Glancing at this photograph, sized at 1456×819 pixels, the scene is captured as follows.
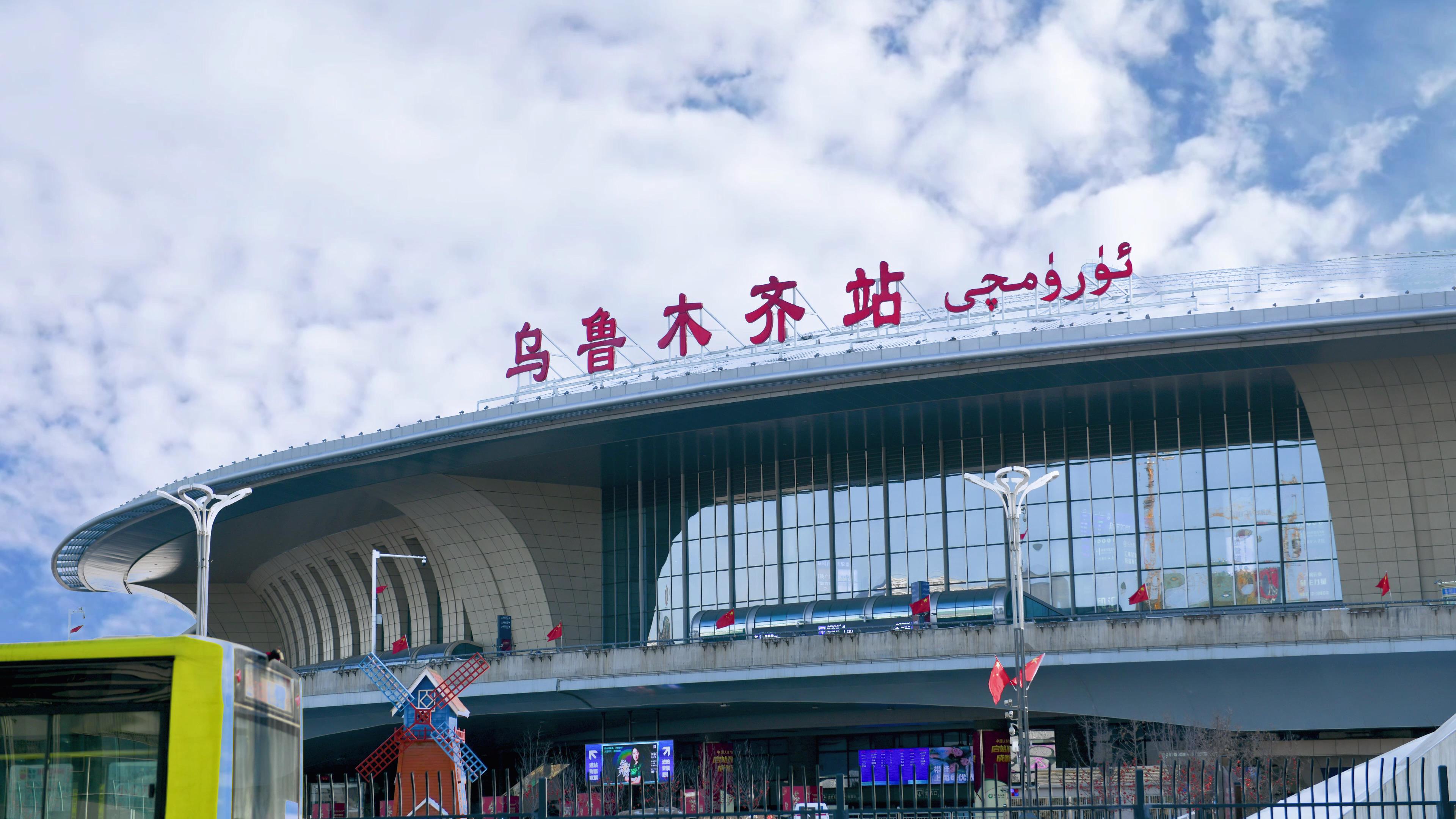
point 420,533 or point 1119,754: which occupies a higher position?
point 420,533

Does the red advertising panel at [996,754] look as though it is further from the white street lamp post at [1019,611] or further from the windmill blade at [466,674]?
the windmill blade at [466,674]

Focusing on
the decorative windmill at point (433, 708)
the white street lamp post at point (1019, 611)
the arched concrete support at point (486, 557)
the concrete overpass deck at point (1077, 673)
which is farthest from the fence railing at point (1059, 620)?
the arched concrete support at point (486, 557)

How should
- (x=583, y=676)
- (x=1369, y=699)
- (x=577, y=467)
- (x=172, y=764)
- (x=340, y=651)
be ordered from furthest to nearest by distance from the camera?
(x=340, y=651) → (x=577, y=467) → (x=583, y=676) → (x=1369, y=699) → (x=172, y=764)

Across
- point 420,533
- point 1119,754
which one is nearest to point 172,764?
point 1119,754

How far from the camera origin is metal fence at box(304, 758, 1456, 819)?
484 inches

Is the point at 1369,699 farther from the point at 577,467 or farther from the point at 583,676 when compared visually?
the point at 577,467

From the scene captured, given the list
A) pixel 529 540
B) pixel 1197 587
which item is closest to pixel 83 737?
pixel 1197 587

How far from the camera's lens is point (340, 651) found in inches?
3172

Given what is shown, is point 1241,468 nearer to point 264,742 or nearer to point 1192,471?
point 1192,471

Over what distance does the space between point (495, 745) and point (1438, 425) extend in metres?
37.4

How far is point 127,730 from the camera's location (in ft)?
36.3

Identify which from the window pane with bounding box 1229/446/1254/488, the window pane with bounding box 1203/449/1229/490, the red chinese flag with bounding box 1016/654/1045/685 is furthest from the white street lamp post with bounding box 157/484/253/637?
the window pane with bounding box 1229/446/1254/488

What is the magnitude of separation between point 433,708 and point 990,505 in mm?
22300

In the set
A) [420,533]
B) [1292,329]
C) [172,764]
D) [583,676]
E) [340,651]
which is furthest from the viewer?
[340,651]
